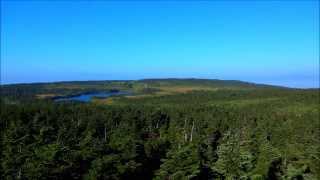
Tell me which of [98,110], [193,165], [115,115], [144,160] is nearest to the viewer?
[193,165]

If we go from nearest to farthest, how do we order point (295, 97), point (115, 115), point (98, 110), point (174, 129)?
point (174, 129)
point (115, 115)
point (98, 110)
point (295, 97)

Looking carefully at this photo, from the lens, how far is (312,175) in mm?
56844

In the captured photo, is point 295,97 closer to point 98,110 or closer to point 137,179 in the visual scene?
point 98,110

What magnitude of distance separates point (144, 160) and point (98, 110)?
78.4m

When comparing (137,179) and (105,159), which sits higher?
(105,159)

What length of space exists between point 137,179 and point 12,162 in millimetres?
16852

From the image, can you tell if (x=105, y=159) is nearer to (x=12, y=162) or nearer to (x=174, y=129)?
(x=12, y=162)

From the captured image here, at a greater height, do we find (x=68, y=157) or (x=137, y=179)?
(x=68, y=157)

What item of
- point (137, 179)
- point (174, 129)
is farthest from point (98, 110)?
point (137, 179)

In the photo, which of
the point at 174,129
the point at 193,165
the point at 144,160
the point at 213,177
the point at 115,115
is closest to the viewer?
the point at 193,165

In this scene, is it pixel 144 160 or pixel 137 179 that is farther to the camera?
pixel 144 160

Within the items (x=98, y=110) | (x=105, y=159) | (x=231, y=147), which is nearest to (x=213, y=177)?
(x=231, y=147)

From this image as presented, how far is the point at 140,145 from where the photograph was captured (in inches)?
2726

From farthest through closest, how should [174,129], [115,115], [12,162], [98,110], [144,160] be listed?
[98,110] → [115,115] → [174,129] → [144,160] → [12,162]
